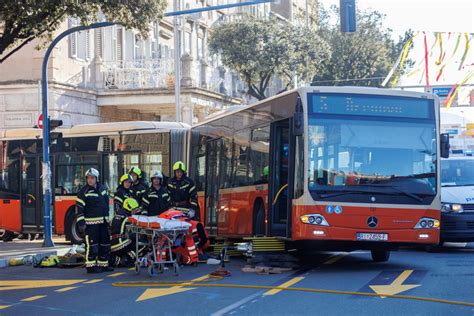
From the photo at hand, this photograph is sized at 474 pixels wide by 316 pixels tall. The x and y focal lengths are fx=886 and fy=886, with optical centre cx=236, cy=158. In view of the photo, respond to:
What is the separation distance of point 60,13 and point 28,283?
268 inches

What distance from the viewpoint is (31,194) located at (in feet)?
82.1

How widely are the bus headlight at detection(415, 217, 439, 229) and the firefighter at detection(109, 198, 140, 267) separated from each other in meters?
4.88

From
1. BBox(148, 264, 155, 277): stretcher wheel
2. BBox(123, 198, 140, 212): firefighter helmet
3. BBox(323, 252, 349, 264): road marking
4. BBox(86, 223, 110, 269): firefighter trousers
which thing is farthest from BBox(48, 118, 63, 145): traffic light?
BBox(148, 264, 155, 277): stretcher wheel

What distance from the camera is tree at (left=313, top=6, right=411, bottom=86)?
2010 inches

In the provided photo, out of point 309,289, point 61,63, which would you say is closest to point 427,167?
point 309,289

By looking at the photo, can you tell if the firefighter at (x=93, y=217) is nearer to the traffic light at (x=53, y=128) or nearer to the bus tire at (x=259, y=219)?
the bus tire at (x=259, y=219)

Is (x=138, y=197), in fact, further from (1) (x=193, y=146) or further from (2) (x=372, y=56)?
(2) (x=372, y=56)

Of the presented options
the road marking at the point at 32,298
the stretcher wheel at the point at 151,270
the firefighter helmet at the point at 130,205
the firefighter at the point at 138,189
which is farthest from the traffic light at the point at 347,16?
the road marking at the point at 32,298

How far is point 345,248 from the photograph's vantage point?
48.3ft

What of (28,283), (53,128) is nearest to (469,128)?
(53,128)

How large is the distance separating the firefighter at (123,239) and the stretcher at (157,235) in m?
0.60

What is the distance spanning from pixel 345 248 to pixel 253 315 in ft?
17.2

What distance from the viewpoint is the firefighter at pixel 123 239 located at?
51.3 ft

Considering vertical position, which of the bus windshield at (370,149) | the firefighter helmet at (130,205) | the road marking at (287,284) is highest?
the bus windshield at (370,149)
